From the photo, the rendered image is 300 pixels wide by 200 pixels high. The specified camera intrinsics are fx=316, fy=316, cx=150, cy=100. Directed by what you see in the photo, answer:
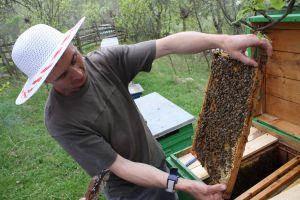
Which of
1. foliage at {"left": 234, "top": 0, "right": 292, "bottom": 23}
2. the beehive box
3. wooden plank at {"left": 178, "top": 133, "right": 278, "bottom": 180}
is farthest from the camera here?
wooden plank at {"left": 178, "top": 133, "right": 278, "bottom": 180}

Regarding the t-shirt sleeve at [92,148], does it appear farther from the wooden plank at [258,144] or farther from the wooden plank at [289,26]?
the wooden plank at [289,26]

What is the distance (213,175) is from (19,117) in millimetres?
7539

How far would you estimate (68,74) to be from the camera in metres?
2.00

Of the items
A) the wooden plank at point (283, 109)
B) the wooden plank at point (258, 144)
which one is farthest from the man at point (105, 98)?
the wooden plank at point (283, 109)

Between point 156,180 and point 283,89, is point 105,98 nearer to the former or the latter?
point 156,180

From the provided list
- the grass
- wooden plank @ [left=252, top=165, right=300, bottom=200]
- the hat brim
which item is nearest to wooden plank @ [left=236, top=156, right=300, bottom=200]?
wooden plank @ [left=252, top=165, right=300, bottom=200]

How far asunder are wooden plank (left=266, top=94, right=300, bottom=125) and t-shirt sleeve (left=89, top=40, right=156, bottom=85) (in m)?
1.13

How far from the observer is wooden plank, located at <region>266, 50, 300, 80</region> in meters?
2.30

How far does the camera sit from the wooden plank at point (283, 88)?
2395 mm

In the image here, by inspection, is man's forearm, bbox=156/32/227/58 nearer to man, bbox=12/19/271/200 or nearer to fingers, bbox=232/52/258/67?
man, bbox=12/19/271/200

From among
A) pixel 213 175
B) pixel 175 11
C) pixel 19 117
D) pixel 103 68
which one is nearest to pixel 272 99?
pixel 213 175

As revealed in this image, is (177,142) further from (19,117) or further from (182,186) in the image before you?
(19,117)

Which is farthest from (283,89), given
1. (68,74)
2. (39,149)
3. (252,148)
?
(39,149)

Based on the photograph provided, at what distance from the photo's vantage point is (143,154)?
8.20ft
